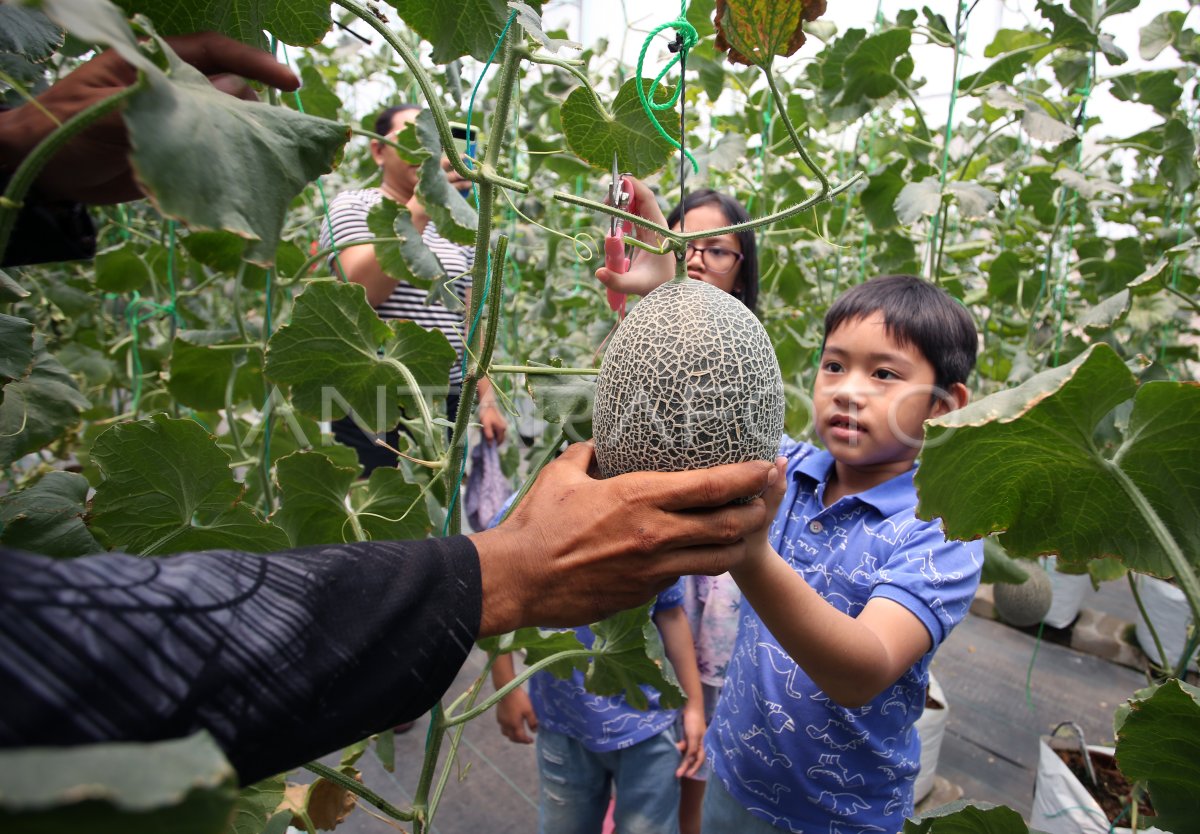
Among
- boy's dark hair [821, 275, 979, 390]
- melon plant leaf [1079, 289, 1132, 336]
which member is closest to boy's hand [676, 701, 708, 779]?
boy's dark hair [821, 275, 979, 390]

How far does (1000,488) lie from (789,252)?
6.51 ft

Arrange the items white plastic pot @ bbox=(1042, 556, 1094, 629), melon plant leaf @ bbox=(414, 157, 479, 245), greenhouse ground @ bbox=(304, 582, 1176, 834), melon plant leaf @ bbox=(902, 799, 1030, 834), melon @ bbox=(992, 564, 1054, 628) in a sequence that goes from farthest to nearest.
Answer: white plastic pot @ bbox=(1042, 556, 1094, 629) < melon @ bbox=(992, 564, 1054, 628) < greenhouse ground @ bbox=(304, 582, 1176, 834) < melon plant leaf @ bbox=(414, 157, 479, 245) < melon plant leaf @ bbox=(902, 799, 1030, 834)

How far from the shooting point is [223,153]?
545 millimetres

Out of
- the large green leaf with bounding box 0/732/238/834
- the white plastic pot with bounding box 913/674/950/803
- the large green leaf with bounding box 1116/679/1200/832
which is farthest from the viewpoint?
the white plastic pot with bounding box 913/674/950/803

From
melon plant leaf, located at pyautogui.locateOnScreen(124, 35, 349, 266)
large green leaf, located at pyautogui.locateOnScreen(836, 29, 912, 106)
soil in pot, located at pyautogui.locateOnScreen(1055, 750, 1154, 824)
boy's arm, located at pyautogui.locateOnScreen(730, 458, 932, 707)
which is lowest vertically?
soil in pot, located at pyautogui.locateOnScreen(1055, 750, 1154, 824)

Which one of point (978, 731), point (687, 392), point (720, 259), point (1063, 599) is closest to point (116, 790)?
point (687, 392)

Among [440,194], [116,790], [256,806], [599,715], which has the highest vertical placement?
[440,194]

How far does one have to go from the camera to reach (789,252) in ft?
8.89

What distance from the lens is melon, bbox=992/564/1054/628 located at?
292 cm

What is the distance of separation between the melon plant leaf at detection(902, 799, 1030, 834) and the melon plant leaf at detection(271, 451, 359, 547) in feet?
Answer: 2.66

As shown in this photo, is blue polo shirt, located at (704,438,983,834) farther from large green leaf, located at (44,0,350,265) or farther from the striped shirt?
the striped shirt

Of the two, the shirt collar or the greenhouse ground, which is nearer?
the shirt collar

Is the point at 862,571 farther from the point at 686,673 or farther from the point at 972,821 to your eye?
the point at 686,673

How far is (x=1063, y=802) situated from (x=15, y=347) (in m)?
2.27
